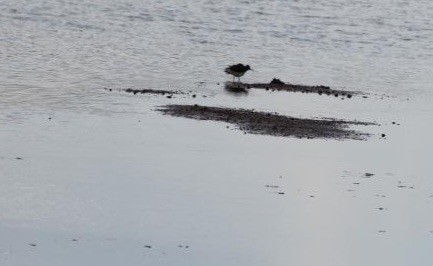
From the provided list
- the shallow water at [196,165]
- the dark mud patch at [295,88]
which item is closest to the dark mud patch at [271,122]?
the shallow water at [196,165]

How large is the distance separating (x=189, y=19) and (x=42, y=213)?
4573cm

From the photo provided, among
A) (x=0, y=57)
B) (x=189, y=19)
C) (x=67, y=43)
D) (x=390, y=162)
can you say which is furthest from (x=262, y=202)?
(x=189, y=19)

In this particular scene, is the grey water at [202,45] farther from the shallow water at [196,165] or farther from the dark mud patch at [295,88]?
the dark mud patch at [295,88]

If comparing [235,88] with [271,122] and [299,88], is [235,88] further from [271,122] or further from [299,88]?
[271,122]

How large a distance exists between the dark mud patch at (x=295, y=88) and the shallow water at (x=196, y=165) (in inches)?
37.8

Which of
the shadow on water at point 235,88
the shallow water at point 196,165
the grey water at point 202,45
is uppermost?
the grey water at point 202,45

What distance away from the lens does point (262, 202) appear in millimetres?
22188

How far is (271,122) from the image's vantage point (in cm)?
3216

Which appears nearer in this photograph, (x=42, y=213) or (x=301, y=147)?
(x=42, y=213)

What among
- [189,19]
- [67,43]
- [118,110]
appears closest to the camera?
[118,110]

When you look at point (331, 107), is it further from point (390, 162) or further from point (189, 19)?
point (189, 19)

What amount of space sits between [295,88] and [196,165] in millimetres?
15865

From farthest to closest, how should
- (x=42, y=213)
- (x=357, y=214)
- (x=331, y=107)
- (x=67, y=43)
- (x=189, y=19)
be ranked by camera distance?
(x=189, y=19)
(x=67, y=43)
(x=331, y=107)
(x=357, y=214)
(x=42, y=213)

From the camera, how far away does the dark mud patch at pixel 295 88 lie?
40.1m
